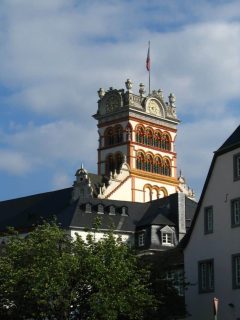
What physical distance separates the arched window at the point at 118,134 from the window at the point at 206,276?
79.5m

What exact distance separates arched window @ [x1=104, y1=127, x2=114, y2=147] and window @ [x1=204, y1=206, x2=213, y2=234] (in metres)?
80.6

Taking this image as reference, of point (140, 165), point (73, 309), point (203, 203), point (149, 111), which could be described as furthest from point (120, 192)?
point (73, 309)

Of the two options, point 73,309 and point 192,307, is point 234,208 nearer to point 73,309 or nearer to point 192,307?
point 192,307

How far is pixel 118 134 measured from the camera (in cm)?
13488

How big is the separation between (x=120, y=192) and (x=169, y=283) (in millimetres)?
69131

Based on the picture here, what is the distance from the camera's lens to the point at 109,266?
48.9m

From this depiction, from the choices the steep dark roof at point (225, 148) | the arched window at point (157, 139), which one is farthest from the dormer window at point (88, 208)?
the arched window at point (157, 139)

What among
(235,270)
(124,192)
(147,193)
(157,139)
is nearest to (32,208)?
(124,192)

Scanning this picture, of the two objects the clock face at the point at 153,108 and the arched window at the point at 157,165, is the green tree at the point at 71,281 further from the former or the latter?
the clock face at the point at 153,108

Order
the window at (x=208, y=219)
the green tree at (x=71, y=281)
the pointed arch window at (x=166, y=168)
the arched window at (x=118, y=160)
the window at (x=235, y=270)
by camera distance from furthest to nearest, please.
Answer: the pointed arch window at (x=166, y=168) < the arched window at (x=118, y=160) < the window at (x=208, y=219) < the window at (x=235, y=270) < the green tree at (x=71, y=281)

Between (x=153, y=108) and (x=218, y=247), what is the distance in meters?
85.6

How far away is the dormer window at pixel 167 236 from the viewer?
90.9 m

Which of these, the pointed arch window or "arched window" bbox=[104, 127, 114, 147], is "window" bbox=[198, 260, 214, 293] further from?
"arched window" bbox=[104, 127, 114, 147]

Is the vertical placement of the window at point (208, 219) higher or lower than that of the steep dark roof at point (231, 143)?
lower
